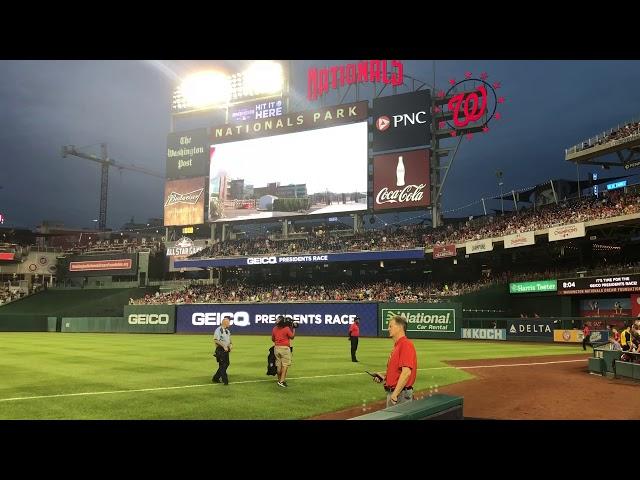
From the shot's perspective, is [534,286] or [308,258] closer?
[534,286]

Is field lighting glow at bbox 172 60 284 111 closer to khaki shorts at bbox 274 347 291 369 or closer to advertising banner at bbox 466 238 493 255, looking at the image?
advertising banner at bbox 466 238 493 255

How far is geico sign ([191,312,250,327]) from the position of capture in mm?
46719

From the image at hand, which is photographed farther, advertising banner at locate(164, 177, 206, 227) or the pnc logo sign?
advertising banner at locate(164, 177, 206, 227)

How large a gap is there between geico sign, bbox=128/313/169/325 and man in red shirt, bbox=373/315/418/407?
45.2 m

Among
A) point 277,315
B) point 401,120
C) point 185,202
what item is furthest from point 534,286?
point 185,202

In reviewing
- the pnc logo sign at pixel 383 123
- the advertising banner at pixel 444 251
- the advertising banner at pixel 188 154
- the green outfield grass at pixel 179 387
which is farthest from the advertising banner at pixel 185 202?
the green outfield grass at pixel 179 387

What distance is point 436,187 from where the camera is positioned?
163 feet

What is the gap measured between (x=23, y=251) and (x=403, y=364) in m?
79.1

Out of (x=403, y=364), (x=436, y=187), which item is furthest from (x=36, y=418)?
(x=436, y=187)

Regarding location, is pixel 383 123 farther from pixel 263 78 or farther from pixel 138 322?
pixel 138 322

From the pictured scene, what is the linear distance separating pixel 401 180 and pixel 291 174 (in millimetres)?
12135

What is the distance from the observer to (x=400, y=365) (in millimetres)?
6391

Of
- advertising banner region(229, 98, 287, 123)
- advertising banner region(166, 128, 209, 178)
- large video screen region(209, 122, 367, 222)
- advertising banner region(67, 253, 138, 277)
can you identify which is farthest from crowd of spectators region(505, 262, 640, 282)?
advertising banner region(67, 253, 138, 277)
